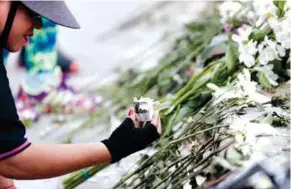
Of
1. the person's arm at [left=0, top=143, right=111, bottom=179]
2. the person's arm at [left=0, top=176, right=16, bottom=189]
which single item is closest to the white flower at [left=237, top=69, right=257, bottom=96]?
the person's arm at [left=0, top=143, right=111, bottom=179]

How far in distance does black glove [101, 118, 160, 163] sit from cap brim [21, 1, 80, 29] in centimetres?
35

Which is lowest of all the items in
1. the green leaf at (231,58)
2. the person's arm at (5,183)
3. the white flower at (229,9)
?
the person's arm at (5,183)

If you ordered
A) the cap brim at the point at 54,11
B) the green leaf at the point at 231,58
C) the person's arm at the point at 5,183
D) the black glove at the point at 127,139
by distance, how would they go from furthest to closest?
the green leaf at the point at 231,58 → the person's arm at the point at 5,183 → the black glove at the point at 127,139 → the cap brim at the point at 54,11

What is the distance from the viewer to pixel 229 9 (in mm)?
3068

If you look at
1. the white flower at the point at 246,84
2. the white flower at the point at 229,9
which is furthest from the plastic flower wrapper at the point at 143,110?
the white flower at the point at 229,9

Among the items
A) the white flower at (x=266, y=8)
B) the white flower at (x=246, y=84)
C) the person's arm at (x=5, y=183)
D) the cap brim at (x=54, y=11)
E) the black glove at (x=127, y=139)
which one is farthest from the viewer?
the white flower at (x=266, y=8)

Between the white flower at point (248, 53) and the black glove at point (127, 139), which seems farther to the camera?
the white flower at point (248, 53)

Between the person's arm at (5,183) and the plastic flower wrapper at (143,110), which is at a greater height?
the plastic flower wrapper at (143,110)

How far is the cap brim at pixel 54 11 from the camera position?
201 centimetres

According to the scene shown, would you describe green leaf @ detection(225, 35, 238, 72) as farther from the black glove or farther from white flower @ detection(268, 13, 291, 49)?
the black glove

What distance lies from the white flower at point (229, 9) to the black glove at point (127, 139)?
0.91 m

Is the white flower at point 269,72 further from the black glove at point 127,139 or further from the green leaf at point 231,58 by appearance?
the black glove at point 127,139

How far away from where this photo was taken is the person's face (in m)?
2.02

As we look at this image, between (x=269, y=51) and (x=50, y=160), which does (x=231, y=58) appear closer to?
(x=269, y=51)
